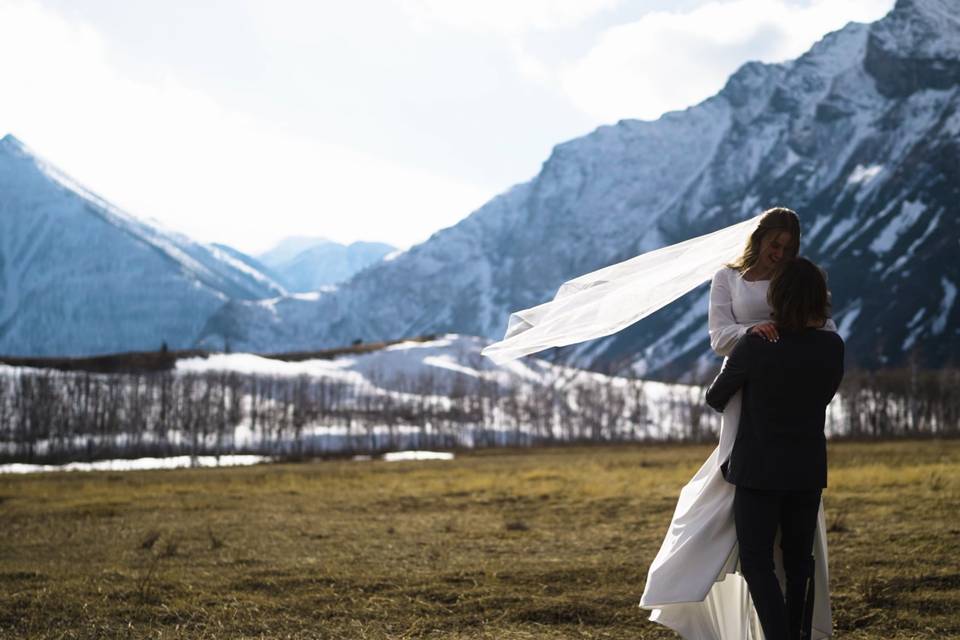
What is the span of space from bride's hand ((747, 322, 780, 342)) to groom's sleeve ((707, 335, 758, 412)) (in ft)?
0.19

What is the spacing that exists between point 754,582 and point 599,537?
9.13m

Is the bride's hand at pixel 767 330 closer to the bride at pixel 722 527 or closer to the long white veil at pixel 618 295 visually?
the bride at pixel 722 527

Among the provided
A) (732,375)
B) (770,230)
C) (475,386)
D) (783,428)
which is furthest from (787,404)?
(475,386)

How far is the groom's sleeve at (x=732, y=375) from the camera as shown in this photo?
20.2ft

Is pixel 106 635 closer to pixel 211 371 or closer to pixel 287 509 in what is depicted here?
pixel 287 509

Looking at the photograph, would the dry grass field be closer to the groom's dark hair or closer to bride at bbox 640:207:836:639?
bride at bbox 640:207:836:639

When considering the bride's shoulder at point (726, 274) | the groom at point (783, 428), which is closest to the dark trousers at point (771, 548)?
the groom at point (783, 428)

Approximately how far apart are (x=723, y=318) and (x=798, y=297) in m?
0.67

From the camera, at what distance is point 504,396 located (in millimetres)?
186625

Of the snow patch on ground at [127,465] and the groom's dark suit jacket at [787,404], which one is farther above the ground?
the groom's dark suit jacket at [787,404]

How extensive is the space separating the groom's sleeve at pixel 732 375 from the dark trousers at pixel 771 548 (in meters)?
0.70

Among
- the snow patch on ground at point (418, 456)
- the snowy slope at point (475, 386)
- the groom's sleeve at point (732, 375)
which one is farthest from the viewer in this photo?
the snowy slope at point (475, 386)

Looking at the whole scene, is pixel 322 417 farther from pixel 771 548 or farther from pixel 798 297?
pixel 798 297

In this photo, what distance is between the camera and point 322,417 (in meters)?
154
